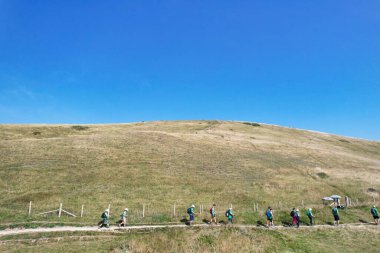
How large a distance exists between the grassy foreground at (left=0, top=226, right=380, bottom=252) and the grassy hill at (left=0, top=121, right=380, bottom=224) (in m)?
6.79

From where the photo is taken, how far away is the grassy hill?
125 feet

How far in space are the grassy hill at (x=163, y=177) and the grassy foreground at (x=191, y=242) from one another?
22.3 feet

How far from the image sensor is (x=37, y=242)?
2341 centimetres

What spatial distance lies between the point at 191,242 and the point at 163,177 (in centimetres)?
3032

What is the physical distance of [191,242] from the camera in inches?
802

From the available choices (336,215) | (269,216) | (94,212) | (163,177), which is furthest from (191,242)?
(163,177)

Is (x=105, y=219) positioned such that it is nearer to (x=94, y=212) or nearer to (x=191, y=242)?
(x=94, y=212)

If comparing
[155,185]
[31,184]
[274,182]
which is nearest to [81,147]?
[31,184]

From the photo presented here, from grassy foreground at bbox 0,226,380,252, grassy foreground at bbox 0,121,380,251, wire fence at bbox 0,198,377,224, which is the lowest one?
grassy foreground at bbox 0,226,380,252

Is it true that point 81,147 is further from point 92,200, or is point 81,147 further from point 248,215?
point 248,215

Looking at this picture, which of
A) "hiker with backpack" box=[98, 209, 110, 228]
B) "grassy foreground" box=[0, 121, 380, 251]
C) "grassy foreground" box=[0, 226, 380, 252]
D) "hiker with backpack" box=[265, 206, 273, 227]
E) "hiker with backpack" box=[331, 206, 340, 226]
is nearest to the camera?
"grassy foreground" box=[0, 226, 380, 252]

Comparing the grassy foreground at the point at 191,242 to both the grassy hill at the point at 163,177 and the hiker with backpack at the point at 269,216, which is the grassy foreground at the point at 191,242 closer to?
the hiker with backpack at the point at 269,216

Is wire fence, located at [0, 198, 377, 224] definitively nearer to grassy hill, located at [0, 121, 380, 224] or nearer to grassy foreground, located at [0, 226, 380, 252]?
grassy hill, located at [0, 121, 380, 224]

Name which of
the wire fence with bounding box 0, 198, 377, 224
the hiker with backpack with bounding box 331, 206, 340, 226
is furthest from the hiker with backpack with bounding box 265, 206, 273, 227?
the hiker with backpack with bounding box 331, 206, 340, 226
